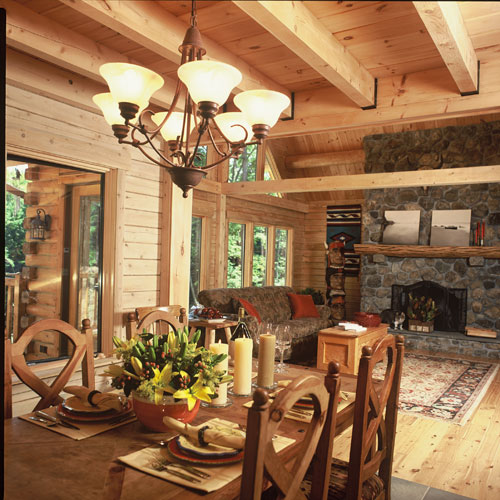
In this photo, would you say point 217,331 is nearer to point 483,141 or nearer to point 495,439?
point 495,439

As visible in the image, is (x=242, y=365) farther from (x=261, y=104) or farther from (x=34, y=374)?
(x=261, y=104)

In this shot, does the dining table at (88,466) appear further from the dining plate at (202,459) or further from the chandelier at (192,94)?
the chandelier at (192,94)

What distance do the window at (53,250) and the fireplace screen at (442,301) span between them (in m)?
5.37

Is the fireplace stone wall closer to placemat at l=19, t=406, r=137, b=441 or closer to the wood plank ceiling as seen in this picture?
the wood plank ceiling

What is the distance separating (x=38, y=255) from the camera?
2.99 meters

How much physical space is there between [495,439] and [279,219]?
618cm

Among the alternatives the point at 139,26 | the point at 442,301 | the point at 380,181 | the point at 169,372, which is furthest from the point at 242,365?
the point at 442,301

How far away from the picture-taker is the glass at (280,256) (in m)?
9.16

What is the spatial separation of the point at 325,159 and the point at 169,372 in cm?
812

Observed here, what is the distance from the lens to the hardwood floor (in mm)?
2645

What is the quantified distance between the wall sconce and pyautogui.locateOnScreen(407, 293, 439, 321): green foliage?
18.6ft

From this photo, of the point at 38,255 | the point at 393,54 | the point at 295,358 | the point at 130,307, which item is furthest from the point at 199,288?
the point at 393,54

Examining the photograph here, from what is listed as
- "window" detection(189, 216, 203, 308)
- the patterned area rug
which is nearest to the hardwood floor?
the patterned area rug

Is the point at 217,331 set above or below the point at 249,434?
below
